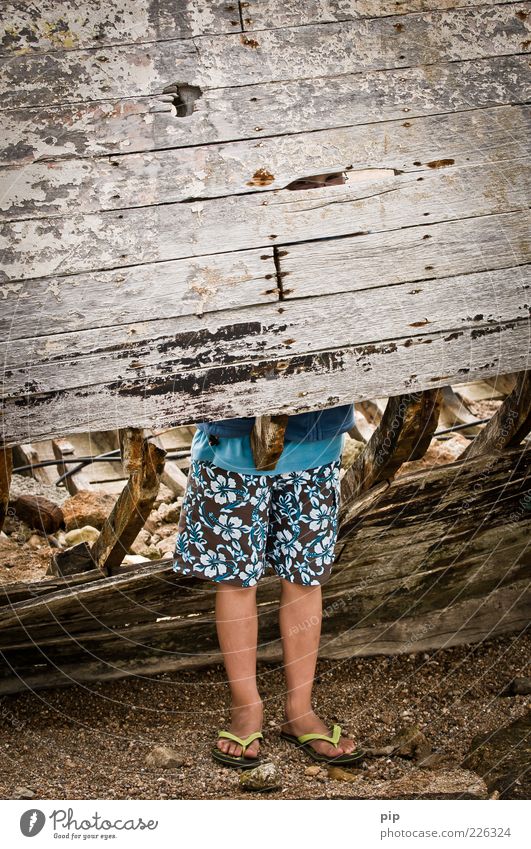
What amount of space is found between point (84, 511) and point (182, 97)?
7.00ft

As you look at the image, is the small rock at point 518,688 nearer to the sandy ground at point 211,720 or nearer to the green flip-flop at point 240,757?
the sandy ground at point 211,720

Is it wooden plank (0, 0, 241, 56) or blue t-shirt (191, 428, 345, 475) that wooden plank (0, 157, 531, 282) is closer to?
wooden plank (0, 0, 241, 56)

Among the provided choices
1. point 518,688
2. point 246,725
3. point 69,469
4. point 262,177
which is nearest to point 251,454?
point 262,177

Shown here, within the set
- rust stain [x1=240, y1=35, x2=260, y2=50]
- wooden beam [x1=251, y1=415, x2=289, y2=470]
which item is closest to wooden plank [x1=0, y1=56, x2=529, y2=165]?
rust stain [x1=240, y1=35, x2=260, y2=50]

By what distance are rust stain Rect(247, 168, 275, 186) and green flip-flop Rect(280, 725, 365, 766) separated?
5.63 ft

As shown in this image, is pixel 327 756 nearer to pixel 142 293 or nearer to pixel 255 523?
pixel 255 523

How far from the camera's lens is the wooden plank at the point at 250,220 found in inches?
105

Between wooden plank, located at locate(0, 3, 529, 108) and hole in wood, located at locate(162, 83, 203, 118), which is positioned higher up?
wooden plank, located at locate(0, 3, 529, 108)

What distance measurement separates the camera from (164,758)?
129 inches

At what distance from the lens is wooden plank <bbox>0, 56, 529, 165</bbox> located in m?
2.65

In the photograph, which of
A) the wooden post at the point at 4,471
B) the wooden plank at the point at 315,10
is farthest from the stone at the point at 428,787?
the wooden plank at the point at 315,10

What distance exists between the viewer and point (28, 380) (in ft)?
8.85
